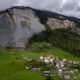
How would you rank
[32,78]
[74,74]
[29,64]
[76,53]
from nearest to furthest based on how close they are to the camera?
[32,78] → [74,74] → [29,64] → [76,53]

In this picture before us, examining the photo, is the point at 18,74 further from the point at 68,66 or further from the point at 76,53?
the point at 76,53

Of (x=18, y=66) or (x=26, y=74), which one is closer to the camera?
(x=26, y=74)

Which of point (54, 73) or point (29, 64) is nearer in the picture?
point (54, 73)

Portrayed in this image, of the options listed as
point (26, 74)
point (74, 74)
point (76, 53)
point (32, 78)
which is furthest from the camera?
point (76, 53)

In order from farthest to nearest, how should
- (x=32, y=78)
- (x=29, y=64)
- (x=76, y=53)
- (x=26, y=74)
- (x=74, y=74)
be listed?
1. (x=76, y=53)
2. (x=29, y=64)
3. (x=74, y=74)
4. (x=26, y=74)
5. (x=32, y=78)

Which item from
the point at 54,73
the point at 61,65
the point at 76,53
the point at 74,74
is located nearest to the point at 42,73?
the point at 54,73

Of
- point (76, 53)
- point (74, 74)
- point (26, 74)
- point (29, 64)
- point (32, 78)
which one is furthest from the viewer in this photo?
point (76, 53)

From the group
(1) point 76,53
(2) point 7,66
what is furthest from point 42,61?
(1) point 76,53

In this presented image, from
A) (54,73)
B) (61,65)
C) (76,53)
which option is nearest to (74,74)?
(54,73)

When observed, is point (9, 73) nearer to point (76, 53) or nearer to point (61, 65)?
point (61, 65)
